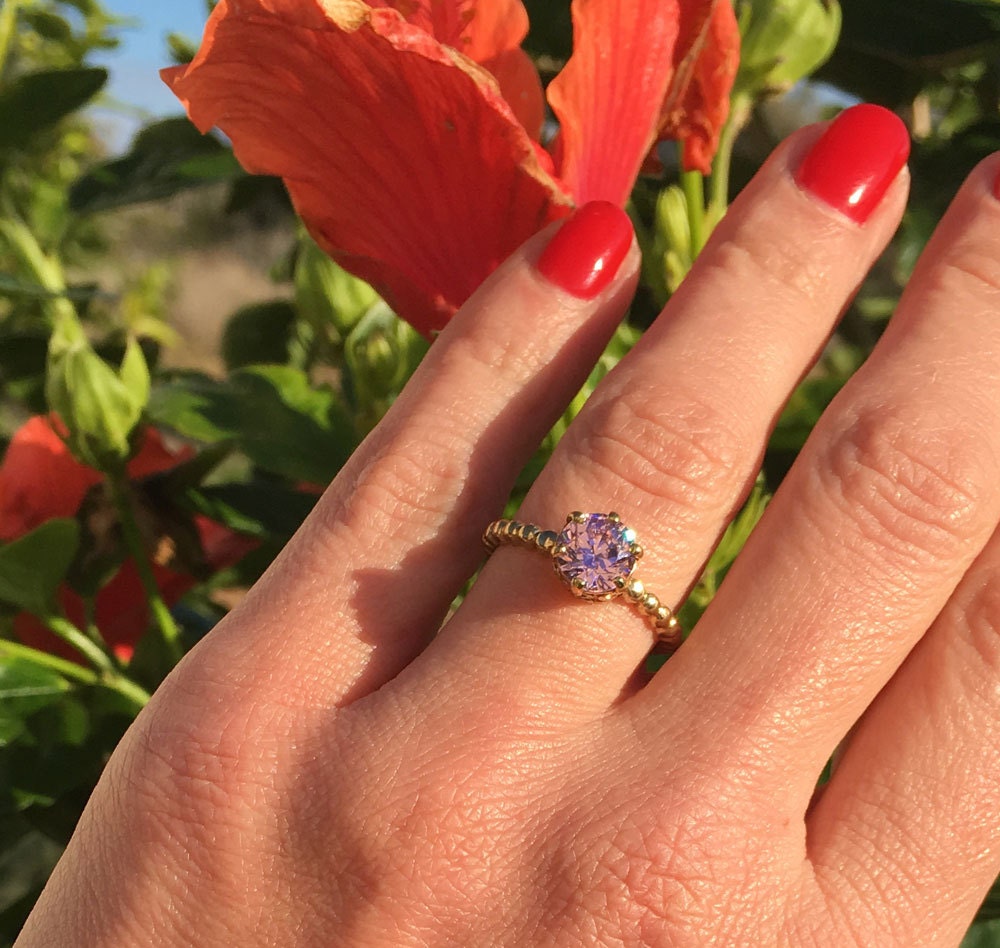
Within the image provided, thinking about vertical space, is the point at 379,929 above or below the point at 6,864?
above

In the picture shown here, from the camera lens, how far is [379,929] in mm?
449

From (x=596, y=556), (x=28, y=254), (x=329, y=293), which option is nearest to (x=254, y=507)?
(x=329, y=293)

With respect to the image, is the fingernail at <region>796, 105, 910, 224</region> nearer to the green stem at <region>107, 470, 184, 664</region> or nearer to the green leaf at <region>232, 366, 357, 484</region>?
the green leaf at <region>232, 366, 357, 484</region>

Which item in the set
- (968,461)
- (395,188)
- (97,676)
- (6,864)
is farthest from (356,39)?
(6,864)

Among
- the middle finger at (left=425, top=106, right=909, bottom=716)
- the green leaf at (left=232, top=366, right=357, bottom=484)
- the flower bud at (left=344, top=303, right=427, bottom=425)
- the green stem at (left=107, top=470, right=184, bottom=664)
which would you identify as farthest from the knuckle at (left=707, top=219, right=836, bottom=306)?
the green stem at (left=107, top=470, right=184, bottom=664)

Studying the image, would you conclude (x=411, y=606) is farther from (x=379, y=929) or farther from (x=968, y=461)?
(x=968, y=461)

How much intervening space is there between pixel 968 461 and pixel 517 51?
0.28 m

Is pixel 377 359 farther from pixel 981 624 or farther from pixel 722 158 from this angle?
pixel 981 624

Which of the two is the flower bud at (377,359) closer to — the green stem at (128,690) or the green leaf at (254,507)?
the green leaf at (254,507)

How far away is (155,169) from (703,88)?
570 mm

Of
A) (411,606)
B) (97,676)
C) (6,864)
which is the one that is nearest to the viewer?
(411,606)

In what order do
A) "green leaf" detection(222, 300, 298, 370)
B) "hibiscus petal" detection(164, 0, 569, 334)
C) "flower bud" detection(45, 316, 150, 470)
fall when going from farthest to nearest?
1. "green leaf" detection(222, 300, 298, 370)
2. "flower bud" detection(45, 316, 150, 470)
3. "hibiscus petal" detection(164, 0, 569, 334)

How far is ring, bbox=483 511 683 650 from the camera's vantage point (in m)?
0.46

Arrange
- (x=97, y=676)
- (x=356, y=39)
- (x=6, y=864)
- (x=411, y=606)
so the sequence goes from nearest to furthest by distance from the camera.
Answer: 1. (x=356, y=39)
2. (x=411, y=606)
3. (x=97, y=676)
4. (x=6, y=864)
